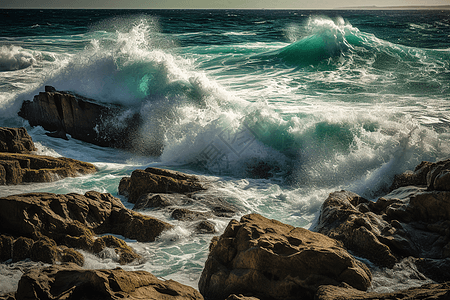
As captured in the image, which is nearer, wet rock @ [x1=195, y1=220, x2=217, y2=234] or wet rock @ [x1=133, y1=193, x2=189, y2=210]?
wet rock @ [x1=195, y1=220, x2=217, y2=234]

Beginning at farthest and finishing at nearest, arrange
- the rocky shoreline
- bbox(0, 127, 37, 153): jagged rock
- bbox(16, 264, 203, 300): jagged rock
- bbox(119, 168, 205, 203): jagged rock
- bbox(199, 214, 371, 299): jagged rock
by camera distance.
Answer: bbox(0, 127, 37, 153): jagged rock → bbox(119, 168, 205, 203): jagged rock → bbox(199, 214, 371, 299): jagged rock → the rocky shoreline → bbox(16, 264, 203, 300): jagged rock

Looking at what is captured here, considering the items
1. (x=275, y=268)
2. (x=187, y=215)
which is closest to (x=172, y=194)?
(x=187, y=215)

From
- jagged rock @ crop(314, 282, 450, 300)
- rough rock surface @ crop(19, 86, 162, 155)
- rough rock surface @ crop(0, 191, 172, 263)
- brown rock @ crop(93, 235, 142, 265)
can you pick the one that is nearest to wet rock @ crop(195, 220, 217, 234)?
rough rock surface @ crop(0, 191, 172, 263)

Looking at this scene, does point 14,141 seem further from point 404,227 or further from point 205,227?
point 404,227

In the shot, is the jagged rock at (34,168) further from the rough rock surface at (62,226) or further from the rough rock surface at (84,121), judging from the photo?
the rough rock surface at (84,121)

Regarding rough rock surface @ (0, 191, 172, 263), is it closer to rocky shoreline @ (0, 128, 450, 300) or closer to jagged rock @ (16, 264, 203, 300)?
rocky shoreline @ (0, 128, 450, 300)

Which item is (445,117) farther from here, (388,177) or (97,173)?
(97,173)

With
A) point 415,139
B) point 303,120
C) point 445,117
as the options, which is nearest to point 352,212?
point 415,139

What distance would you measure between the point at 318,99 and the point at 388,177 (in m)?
6.06

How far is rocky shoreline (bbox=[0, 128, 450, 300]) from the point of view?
2.66m

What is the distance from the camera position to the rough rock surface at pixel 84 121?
9.25m

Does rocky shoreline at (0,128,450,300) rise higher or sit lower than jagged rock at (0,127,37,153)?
lower

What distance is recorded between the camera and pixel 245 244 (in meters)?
3.30

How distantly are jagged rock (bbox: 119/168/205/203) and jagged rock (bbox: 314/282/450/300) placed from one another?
3546mm
